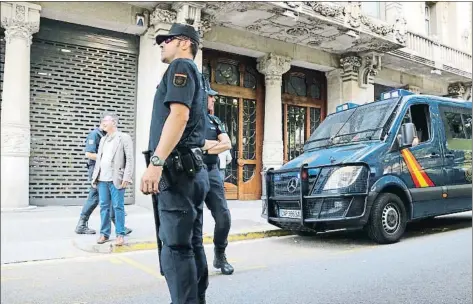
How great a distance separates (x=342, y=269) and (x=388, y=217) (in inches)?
72.2

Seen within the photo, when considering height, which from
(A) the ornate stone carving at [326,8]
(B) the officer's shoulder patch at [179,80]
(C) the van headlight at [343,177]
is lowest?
(C) the van headlight at [343,177]

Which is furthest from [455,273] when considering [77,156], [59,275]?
[77,156]

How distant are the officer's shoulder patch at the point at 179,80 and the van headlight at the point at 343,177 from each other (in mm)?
3902

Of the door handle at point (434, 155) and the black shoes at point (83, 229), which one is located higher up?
the door handle at point (434, 155)

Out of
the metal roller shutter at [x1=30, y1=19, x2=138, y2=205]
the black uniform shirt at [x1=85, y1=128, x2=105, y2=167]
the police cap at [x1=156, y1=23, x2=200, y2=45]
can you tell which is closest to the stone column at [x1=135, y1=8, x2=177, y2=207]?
the metal roller shutter at [x1=30, y1=19, x2=138, y2=205]

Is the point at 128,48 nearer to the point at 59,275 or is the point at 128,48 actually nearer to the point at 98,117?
the point at 98,117

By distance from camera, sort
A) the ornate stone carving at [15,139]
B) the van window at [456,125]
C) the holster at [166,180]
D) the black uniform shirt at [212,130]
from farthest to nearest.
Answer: the ornate stone carving at [15,139]
the van window at [456,125]
the black uniform shirt at [212,130]
the holster at [166,180]

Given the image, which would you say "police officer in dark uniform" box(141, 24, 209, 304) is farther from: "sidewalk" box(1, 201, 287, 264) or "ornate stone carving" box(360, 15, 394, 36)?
"ornate stone carving" box(360, 15, 394, 36)

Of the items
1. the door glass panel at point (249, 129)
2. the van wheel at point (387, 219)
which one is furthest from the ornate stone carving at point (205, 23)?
the van wheel at point (387, 219)

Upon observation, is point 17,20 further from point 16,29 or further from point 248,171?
point 248,171

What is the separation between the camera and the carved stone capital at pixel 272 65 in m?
13.0

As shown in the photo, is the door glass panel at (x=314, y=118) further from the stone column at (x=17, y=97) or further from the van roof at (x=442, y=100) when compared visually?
the stone column at (x=17, y=97)

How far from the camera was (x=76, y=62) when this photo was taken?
33.8 feet

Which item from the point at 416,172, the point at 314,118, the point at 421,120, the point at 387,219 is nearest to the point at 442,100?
the point at 421,120
